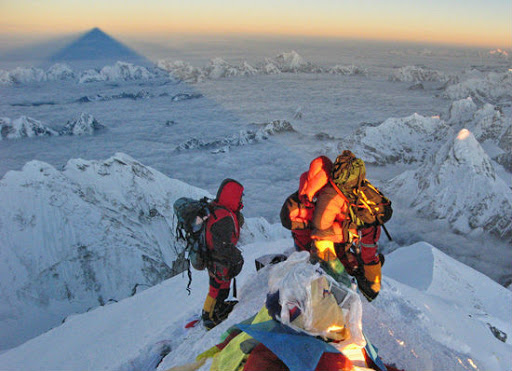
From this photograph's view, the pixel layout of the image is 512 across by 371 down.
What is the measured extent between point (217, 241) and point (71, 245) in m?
11.7

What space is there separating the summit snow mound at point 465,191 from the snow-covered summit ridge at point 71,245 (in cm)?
3781

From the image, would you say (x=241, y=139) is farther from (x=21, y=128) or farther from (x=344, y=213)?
(x=344, y=213)

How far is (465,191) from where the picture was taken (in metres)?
41.0

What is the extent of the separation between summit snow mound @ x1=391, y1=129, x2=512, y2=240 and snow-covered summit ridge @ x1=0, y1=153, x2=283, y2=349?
37.8 meters

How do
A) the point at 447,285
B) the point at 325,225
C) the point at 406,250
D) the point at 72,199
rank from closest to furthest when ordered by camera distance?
the point at 325,225 → the point at 447,285 → the point at 406,250 → the point at 72,199

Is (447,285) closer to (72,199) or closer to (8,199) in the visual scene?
(72,199)

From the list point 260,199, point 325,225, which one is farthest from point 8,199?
point 260,199

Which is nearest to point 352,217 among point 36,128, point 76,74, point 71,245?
point 71,245

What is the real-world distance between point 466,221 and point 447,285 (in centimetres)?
4143

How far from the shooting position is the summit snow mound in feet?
126

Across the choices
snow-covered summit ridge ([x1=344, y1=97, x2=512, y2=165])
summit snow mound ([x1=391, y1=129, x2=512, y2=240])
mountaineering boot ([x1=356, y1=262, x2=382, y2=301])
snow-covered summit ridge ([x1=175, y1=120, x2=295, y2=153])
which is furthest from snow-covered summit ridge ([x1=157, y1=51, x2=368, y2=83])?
mountaineering boot ([x1=356, y1=262, x2=382, y2=301])

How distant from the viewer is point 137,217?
1513cm

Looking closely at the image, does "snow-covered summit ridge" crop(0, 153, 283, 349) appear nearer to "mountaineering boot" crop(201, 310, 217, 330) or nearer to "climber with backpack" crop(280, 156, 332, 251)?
"mountaineering boot" crop(201, 310, 217, 330)

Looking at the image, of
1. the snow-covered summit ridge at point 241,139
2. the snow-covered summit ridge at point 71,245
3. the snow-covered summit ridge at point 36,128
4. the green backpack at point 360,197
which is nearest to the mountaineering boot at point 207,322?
the green backpack at point 360,197
